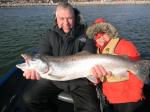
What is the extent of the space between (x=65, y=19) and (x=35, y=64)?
108 centimetres

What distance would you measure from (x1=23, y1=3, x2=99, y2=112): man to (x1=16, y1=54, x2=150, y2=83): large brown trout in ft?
1.05

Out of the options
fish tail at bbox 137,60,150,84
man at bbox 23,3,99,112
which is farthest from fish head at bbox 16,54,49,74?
fish tail at bbox 137,60,150,84

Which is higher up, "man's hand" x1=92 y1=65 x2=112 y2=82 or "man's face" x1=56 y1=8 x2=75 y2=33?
"man's face" x1=56 y1=8 x2=75 y2=33

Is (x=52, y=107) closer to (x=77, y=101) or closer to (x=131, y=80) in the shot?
(x=77, y=101)

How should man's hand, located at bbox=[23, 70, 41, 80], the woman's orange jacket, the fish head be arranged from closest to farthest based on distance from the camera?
1. the fish head
2. man's hand, located at bbox=[23, 70, 41, 80]
3. the woman's orange jacket

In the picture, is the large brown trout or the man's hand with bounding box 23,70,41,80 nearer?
the large brown trout

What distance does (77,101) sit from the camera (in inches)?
210

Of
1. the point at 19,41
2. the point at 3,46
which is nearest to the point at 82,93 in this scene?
the point at 3,46

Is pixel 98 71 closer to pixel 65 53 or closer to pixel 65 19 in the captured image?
pixel 65 53

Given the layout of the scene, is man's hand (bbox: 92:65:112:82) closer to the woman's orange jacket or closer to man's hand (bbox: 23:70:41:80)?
the woman's orange jacket

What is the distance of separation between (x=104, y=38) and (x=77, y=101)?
1.33 meters

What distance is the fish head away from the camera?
4.91m

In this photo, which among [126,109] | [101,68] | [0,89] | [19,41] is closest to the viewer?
[101,68]

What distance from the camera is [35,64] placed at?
4.95m
